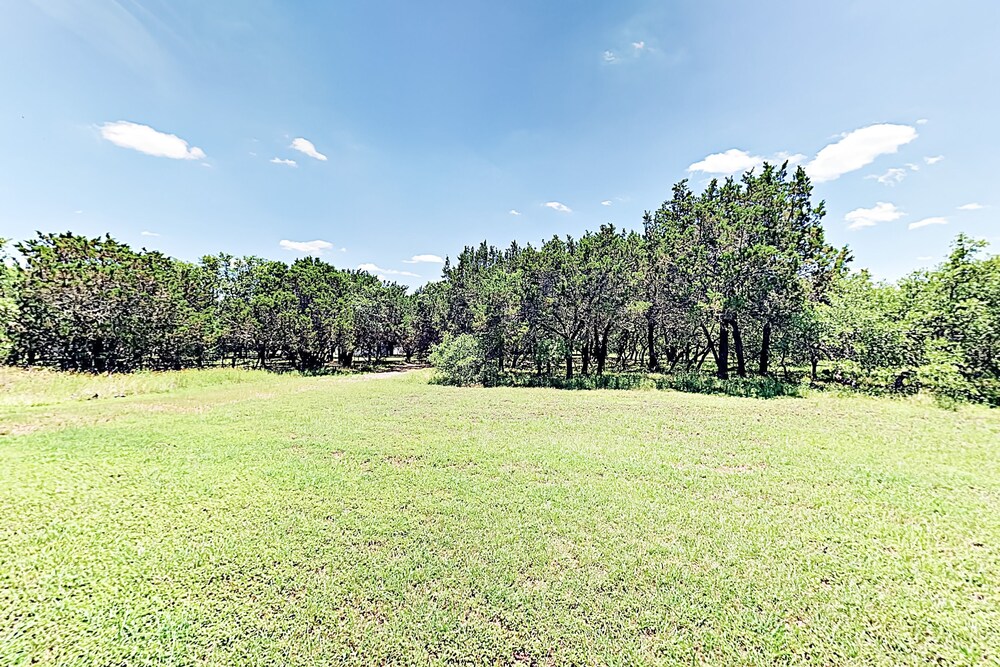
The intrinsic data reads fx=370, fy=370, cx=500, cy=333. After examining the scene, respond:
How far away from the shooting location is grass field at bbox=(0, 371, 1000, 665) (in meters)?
3.19

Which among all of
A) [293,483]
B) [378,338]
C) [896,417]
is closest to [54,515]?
[293,483]

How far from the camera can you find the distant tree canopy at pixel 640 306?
1461 cm

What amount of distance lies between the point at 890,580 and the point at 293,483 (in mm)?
8034

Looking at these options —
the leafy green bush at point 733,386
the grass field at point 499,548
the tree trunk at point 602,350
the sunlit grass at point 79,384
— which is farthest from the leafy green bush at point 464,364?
the grass field at point 499,548

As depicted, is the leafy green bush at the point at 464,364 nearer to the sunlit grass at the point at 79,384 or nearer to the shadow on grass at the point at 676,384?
the shadow on grass at the point at 676,384

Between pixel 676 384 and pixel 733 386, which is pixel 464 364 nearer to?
pixel 676 384

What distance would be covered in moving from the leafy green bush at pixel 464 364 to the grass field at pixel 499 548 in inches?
526

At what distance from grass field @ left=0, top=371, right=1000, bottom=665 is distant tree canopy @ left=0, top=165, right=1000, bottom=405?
7872 millimetres

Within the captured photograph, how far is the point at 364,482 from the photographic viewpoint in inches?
251

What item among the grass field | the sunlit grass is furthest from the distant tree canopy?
the grass field

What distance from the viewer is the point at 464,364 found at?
73.9 ft

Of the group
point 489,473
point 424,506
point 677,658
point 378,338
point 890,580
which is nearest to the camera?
point 677,658

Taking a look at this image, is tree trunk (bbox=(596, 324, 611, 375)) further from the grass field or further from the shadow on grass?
the grass field

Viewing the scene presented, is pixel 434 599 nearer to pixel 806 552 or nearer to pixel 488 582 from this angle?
pixel 488 582
